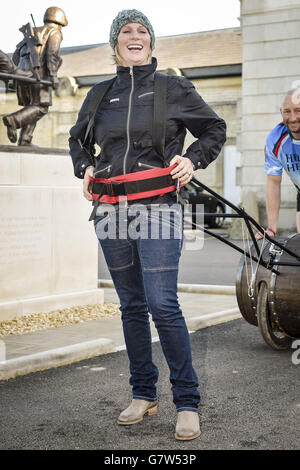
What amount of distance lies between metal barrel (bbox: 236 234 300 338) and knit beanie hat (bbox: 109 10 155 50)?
7.39 feet

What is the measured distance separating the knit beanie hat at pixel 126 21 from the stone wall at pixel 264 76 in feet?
50.0

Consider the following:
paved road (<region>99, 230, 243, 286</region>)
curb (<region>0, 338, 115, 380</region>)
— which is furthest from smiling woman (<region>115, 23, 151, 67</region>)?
paved road (<region>99, 230, 243, 286</region>)

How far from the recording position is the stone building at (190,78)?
3147cm

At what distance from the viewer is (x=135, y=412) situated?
13.2 ft

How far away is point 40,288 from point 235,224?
1256 cm

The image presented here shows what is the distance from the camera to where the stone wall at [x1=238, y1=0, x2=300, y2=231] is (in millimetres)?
18828

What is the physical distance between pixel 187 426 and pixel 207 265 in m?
10.0

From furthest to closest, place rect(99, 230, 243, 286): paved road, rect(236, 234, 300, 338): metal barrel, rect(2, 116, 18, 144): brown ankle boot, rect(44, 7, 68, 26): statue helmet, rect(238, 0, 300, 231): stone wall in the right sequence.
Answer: rect(238, 0, 300, 231): stone wall
rect(99, 230, 243, 286): paved road
rect(44, 7, 68, 26): statue helmet
rect(2, 116, 18, 144): brown ankle boot
rect(236, 234, 300, 338): metal barrel

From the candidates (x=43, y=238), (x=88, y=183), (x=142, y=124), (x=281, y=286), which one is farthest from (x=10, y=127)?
(x=142, y=124)

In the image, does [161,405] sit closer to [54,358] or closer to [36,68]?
[54,358]

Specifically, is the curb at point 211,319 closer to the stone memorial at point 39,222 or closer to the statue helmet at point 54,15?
the stone memorial at point 39,222

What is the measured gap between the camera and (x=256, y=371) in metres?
5.39

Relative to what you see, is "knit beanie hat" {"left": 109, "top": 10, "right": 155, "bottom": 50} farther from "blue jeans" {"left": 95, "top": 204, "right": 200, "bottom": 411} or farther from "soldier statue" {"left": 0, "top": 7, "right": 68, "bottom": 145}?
"soldier statue" {"left": 0, "top": 7, "right": 68, "bottom": 145}

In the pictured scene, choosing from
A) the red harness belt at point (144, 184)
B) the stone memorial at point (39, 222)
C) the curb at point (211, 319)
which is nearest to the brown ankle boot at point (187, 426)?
the red harness belt at point (144, 184)
